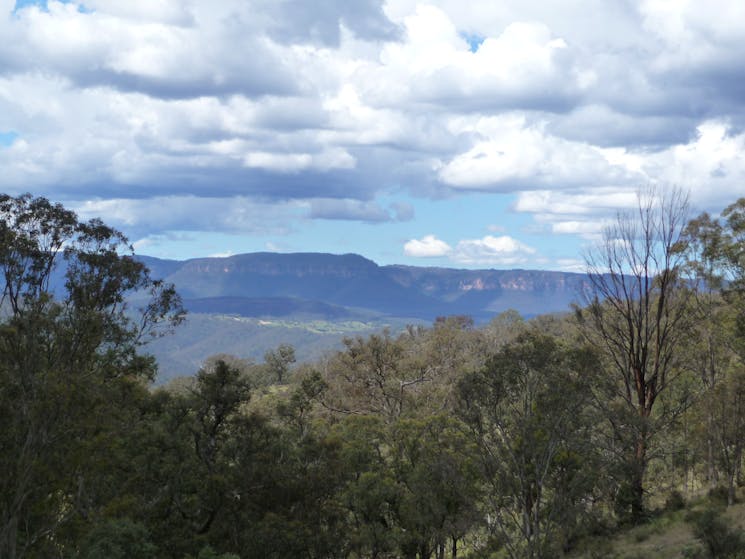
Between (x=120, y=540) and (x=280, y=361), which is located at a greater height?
(x=120, y=540)

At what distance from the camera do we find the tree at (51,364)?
1920 cm

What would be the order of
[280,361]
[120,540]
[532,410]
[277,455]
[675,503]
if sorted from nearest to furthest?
[120,540] < [532,410] < [277,455] < [675,503] < [280,361]

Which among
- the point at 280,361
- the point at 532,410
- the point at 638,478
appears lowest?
the point at 280,361

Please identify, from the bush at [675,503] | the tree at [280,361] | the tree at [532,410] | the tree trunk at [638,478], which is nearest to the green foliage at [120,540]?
the tree at [532,410]

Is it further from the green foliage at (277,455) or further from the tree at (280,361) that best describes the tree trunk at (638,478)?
the tree at (280,361)

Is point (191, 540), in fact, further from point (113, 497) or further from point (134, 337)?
point (134, 337)

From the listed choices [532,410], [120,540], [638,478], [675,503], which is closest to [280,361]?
[675,503]

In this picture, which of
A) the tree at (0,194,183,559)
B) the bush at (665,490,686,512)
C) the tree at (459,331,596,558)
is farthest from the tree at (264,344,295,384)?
the tree at (459,331,596,558)

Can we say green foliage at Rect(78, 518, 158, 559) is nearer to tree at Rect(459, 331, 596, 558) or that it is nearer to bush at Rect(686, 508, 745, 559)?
tree at Rect(459, 331, 596, 558)

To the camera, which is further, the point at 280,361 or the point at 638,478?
the point at 280,361

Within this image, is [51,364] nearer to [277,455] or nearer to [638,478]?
[277,455]

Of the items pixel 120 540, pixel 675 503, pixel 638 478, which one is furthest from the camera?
pixel 675 503

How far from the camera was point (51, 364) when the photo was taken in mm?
26266

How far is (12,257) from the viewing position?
35.0 metres
